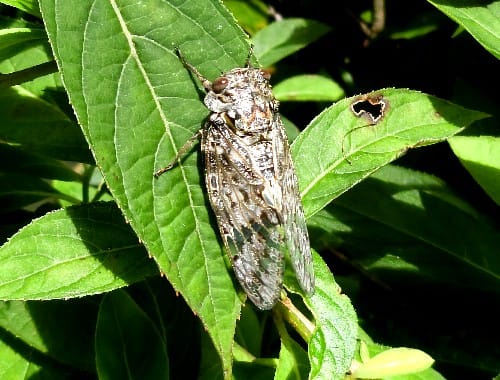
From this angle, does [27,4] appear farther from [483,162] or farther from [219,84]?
[483,162]

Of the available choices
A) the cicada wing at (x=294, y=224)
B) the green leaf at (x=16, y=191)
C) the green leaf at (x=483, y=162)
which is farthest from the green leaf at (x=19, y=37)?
the green leaf at (x=483, y=162)

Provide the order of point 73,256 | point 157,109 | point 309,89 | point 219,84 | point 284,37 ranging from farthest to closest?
point 284,37 → point 309,89 → point 219,84 → point 73,256 → point 157,109

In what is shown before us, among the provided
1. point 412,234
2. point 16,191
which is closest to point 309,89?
A: point 412,234

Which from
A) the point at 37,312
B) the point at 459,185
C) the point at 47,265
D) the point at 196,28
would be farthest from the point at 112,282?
the point at 459,185

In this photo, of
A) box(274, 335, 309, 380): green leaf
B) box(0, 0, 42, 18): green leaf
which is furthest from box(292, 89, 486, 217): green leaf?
box(0, 0, 42, 18): green leaf

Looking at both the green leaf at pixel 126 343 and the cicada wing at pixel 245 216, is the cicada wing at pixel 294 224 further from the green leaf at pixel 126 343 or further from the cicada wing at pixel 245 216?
the green leaf at pixel 126 343

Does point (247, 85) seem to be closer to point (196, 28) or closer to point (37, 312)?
point (196, 28)

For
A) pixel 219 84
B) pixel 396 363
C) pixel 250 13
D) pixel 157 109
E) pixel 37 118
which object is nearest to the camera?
pixel 396 363
